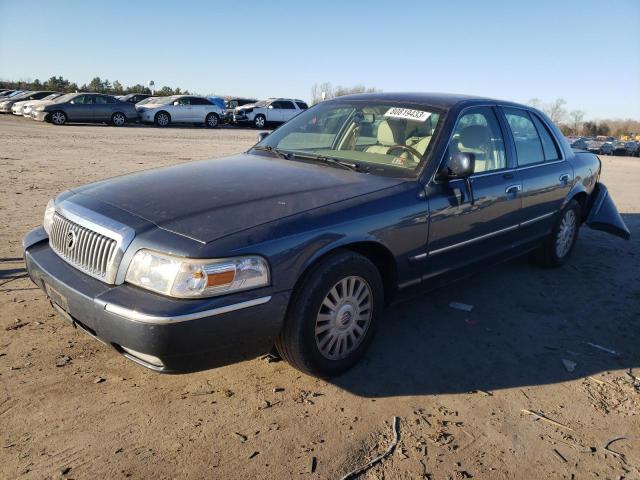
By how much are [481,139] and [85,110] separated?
2301 cm

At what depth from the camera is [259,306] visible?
2.52 meters

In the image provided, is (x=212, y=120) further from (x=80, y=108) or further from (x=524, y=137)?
(x=524, y=137)

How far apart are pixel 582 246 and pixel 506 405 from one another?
13.8ft

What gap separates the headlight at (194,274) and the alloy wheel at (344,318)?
1.75 ft

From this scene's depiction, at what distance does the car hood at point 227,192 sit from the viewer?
8.71ft

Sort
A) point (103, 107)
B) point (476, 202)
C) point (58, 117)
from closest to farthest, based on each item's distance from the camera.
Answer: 1. point (476, 202)
2. point (58, 117)
3. point (103, 107)

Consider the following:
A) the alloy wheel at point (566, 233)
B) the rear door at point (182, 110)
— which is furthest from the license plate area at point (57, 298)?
the rear door at point (182, 110)

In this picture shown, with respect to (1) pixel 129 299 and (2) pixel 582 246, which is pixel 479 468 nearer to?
(1) pixel 129 299

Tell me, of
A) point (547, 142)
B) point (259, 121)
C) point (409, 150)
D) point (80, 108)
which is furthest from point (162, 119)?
point (409, 150)

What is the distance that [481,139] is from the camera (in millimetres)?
4129

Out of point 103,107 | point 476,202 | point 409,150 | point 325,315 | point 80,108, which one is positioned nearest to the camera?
point 325,315

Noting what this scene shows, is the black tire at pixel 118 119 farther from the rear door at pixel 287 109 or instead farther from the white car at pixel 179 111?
the rear door at pixel 287 109

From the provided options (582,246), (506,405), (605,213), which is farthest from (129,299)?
(582,246)

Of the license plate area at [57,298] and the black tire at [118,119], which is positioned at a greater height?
the license plate area at [57,298]
